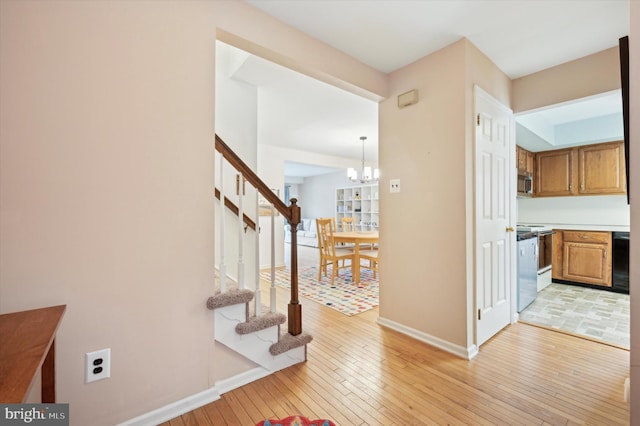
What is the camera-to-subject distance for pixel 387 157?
2.72 meters

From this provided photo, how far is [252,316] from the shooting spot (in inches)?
74.7

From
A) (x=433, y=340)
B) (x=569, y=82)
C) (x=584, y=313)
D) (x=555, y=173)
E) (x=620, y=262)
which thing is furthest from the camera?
(x=555, y=173)

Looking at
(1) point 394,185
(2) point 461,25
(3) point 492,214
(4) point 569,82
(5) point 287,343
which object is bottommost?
(5) point 287,343

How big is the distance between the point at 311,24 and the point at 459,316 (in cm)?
240

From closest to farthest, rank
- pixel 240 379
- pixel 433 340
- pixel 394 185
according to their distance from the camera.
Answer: pixel 240 379
pixel 433 340
pixel 394 185

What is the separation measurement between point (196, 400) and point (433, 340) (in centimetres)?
179

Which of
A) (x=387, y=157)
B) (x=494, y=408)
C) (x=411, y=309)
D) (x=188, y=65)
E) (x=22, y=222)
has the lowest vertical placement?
(x=494, y=408)

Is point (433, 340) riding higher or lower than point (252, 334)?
lower

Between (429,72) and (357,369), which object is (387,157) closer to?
(429,72)

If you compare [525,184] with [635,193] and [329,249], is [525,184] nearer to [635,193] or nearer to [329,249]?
[329,249]

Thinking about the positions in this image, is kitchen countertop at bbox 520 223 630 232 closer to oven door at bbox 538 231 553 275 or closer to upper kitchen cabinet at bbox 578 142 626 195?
oven door at bbox 538 231 553 275

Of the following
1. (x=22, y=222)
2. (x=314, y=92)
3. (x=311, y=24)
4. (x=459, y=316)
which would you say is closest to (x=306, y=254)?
(x=314, y=92)

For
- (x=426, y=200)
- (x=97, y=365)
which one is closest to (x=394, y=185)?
(x=426, y=200)

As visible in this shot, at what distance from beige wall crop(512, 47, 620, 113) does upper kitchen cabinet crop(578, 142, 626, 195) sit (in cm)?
227
